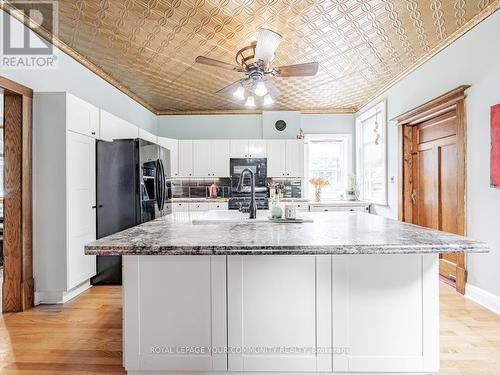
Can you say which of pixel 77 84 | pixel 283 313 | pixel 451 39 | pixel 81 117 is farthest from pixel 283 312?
pixel 77 84

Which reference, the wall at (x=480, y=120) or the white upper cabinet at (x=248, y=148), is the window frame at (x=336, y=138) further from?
the wall at (x=480, y=120)

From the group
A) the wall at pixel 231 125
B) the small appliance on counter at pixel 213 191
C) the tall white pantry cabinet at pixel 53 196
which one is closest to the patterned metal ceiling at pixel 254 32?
the tall white pantry cabinet at pixel 53 196

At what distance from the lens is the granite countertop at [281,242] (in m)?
1.35

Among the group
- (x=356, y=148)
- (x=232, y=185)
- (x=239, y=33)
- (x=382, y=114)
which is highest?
(x=239, y=33)

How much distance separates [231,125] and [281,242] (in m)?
4.69

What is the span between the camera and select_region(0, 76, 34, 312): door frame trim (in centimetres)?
263

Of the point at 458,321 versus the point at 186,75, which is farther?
the point at 186,75

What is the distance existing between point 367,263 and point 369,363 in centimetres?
55

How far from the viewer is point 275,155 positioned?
18.0 ft

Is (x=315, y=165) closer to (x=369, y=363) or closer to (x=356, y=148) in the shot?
(x=356, y=148)

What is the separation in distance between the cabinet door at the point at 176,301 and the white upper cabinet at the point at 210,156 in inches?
156

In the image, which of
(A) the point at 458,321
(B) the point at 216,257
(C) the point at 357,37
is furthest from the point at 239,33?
(A) the point at 458,321

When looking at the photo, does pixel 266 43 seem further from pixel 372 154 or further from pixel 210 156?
pixel 372 154

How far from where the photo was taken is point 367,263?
1582 mm
